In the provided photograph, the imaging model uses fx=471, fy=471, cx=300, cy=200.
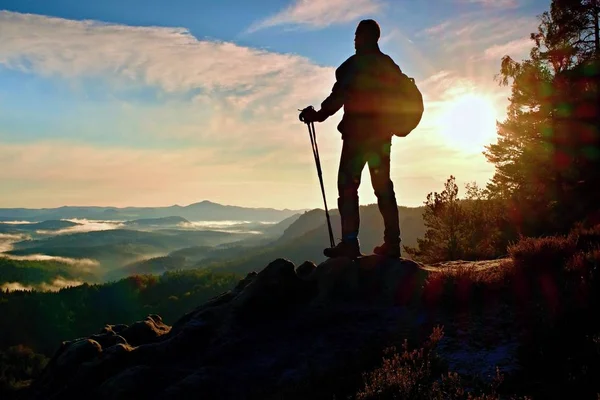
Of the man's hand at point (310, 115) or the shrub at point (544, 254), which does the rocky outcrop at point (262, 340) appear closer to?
the shrub at point (544, 254)

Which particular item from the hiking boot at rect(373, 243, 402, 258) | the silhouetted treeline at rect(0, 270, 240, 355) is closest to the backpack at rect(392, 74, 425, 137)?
the hiking boot at rect(373, 243, 402, 258)

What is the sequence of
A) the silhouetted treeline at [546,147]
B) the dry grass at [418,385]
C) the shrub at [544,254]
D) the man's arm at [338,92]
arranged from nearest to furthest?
the dry grass at [418,385] < the shrub at [544,254] < the man's arm at [338,92] < the silhouetted treeline at [546,147]

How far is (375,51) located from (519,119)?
2829cm

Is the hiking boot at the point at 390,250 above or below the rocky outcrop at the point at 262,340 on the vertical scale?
above

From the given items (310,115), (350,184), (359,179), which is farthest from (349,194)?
(310,115)

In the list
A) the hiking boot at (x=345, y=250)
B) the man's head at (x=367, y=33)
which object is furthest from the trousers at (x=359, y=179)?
the man's head at (x=367, y=33)

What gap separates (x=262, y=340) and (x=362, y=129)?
4.39 m

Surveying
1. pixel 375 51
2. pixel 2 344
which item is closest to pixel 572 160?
pixel 375 51

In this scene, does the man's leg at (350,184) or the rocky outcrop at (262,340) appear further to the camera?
the man's leg at (350,184)

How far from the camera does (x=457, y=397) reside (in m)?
4.57

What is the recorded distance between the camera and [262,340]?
23.9ft

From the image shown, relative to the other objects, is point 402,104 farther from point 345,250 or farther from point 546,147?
point 546,147

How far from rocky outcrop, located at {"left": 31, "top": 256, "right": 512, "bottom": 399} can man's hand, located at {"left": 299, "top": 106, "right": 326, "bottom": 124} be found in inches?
116

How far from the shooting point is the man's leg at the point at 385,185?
9.32 m
